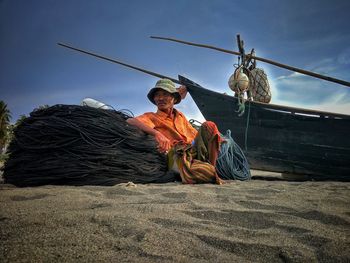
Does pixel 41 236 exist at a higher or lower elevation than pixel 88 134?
lower

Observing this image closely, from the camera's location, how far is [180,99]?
4590mm

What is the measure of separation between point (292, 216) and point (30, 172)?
2.51m

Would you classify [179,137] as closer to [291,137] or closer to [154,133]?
[154,133]

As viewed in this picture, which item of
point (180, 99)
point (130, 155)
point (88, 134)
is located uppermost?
point (180, 99)

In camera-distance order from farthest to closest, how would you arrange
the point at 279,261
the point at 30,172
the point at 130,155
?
the point at 130,155 → the point at 30,172 → the point at 279,261

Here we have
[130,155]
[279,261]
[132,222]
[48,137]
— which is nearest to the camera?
[279,261]

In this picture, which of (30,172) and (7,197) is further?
(30,172)

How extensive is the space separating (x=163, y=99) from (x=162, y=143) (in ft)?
2.47

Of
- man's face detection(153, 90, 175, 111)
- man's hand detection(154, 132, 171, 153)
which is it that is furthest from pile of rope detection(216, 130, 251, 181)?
man's face detection(153, 90, 175, 111)

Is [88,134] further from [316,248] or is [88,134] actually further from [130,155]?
[316,248]

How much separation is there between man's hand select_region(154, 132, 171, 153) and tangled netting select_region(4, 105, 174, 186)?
0.19 meters

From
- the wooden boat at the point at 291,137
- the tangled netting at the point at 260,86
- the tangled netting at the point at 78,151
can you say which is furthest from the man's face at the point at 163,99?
the tangled netting at the point at 260,86

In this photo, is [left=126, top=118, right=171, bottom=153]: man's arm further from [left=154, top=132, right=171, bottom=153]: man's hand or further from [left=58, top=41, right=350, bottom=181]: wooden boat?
[left=58, top=41, right=350, bottom=181]: wooden boat

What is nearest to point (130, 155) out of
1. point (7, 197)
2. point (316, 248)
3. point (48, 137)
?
point (48, 137)
